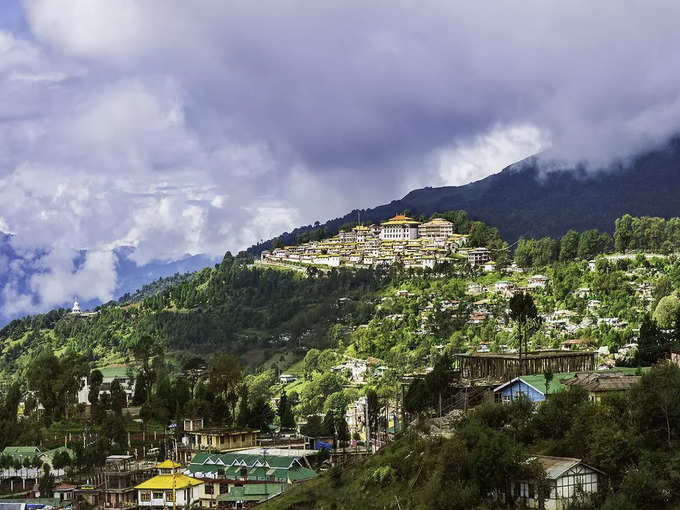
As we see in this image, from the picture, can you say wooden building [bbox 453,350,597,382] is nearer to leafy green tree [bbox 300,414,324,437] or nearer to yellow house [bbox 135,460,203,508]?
leafy green tree [bbox 300,414,324,437]

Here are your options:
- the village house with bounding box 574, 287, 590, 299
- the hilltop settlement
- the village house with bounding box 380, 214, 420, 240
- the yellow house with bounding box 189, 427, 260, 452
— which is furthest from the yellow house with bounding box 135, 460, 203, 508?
the village house with bounding box 380, 214, 420, 240

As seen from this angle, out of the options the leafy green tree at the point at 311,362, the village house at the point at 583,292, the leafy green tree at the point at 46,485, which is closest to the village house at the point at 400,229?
the leafy green tree at the point at 311,362

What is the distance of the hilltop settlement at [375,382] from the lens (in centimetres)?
3462

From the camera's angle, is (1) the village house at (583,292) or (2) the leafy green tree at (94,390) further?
(1) the village house at (583,292)

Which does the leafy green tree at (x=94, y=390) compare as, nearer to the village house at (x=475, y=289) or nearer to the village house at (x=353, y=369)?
the village house at (x=353, y=369)

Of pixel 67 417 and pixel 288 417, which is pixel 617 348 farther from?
pixel 67 417

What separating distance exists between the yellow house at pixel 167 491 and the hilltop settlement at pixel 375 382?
130 mm

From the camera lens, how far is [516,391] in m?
45.0

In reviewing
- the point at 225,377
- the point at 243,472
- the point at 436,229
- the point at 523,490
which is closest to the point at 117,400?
the point at 225,377

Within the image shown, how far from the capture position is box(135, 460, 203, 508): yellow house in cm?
5406

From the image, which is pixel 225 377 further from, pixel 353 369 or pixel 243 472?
pixel 353 369

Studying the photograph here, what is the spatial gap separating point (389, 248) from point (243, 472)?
304 feet

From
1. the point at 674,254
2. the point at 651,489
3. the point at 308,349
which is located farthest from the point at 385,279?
the point at 651,489

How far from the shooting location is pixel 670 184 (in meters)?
194
